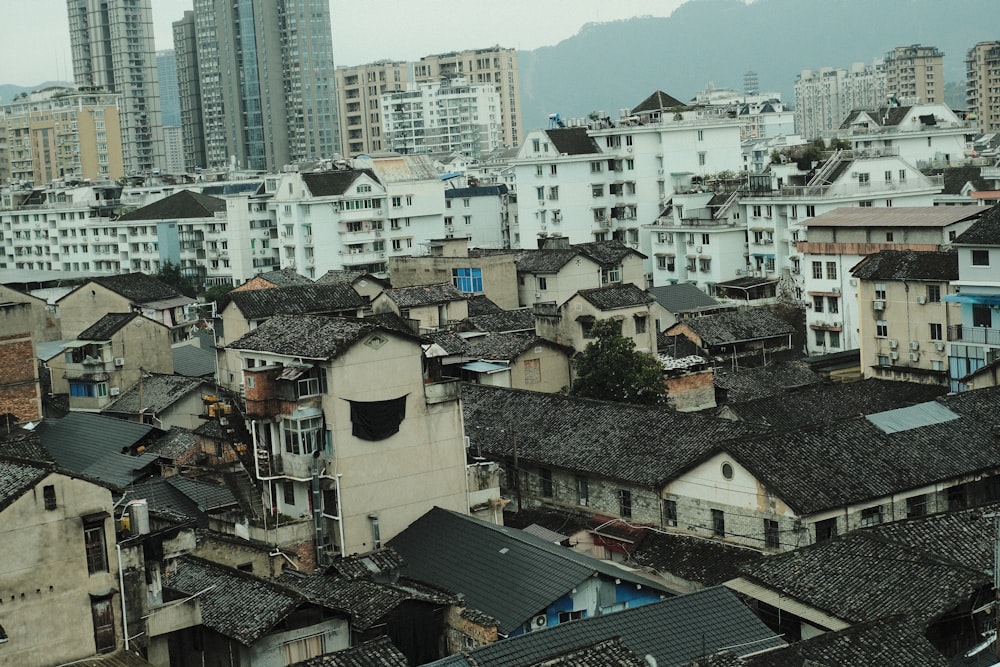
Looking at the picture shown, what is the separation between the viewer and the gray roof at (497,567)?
76.6 feet

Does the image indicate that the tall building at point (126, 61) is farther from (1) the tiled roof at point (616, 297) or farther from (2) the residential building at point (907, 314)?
(2) the residential building at point (907, 314)

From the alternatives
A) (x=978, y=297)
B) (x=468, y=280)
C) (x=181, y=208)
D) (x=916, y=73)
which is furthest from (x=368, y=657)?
(x=916, y=73)

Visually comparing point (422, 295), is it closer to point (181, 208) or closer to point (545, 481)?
point (545, 481)

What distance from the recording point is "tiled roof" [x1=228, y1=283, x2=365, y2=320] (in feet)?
136

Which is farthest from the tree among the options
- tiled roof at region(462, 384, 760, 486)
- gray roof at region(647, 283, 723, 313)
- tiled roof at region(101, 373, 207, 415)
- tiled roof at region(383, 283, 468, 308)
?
gray roof at region(647, 283, 723, 313)

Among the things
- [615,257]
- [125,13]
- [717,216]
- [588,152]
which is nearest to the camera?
[615,257]

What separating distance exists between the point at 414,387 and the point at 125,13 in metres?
123

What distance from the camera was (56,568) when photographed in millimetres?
19938

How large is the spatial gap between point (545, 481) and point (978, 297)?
47.0 ft

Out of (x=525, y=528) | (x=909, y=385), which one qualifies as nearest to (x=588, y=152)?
(x=909, y=385)

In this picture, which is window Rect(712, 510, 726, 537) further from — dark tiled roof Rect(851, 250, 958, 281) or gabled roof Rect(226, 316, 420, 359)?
dark tiled roof Rect(851, 250, 958, 281)

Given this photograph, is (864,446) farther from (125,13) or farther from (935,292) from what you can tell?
(125,13)

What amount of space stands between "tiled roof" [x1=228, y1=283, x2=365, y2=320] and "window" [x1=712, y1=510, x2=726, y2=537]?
16.6m

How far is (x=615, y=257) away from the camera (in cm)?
5419
